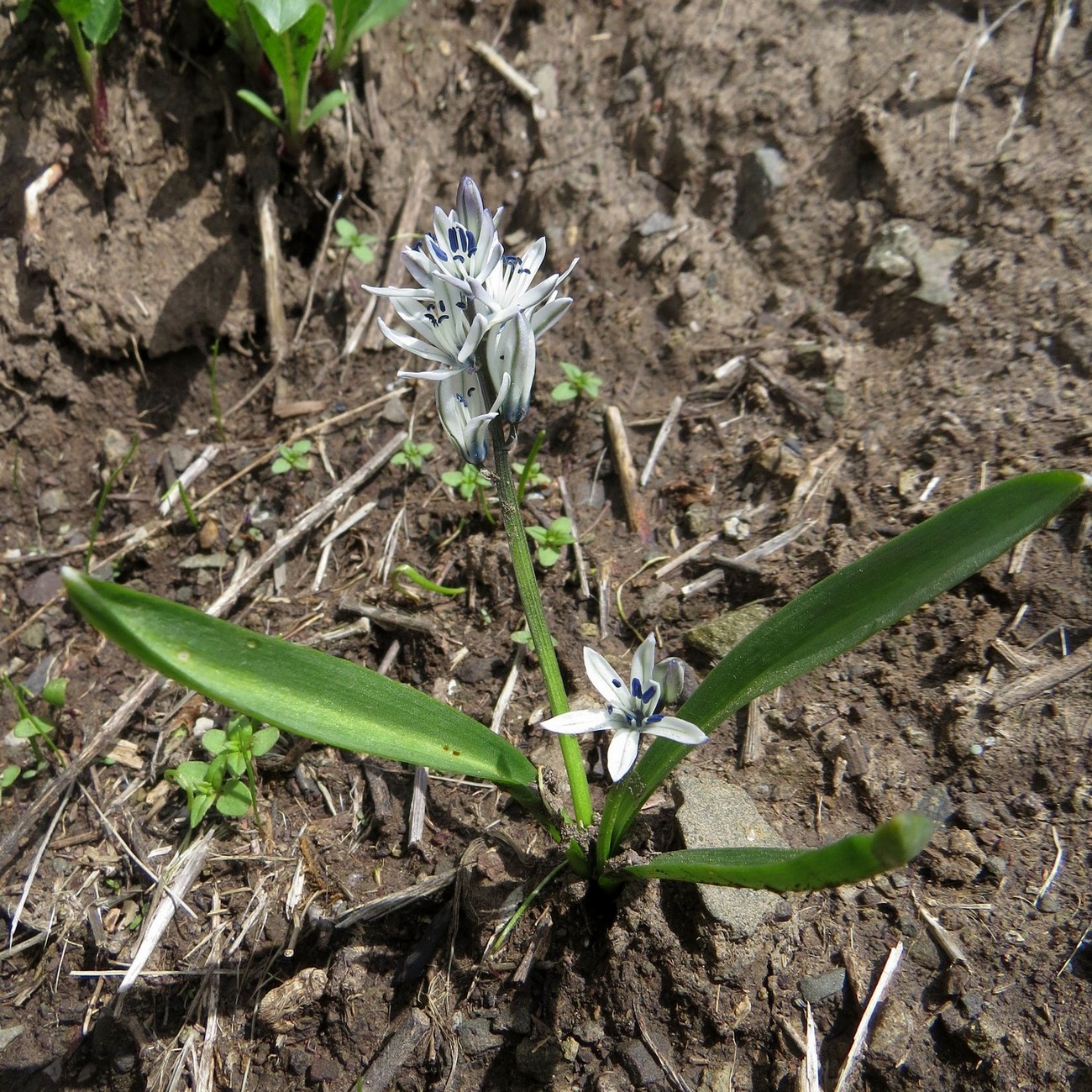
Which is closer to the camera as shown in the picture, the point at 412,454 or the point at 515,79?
the point at 412,454

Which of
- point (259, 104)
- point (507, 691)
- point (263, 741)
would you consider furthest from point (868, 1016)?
point (259, 104)

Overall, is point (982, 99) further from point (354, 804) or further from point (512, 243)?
point (354, 804)

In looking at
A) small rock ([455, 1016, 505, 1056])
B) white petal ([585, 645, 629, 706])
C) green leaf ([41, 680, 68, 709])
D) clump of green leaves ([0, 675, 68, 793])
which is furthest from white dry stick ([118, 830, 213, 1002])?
white petal ([585, 645, 629, 706])

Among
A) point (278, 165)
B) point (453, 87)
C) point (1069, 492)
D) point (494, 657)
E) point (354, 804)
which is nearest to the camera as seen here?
point (1069, 492)

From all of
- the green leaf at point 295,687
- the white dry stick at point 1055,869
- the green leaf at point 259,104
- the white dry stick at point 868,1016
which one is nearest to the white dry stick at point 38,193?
the green leaf at point 259,104

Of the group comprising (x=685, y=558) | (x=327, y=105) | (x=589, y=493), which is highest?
(x=327, y=105)

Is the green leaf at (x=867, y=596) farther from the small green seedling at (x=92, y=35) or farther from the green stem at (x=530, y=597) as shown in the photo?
the small green seedling at (x=92, y=35)

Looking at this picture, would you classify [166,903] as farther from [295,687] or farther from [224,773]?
[295,687]

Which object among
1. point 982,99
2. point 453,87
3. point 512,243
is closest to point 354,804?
point 512,243
